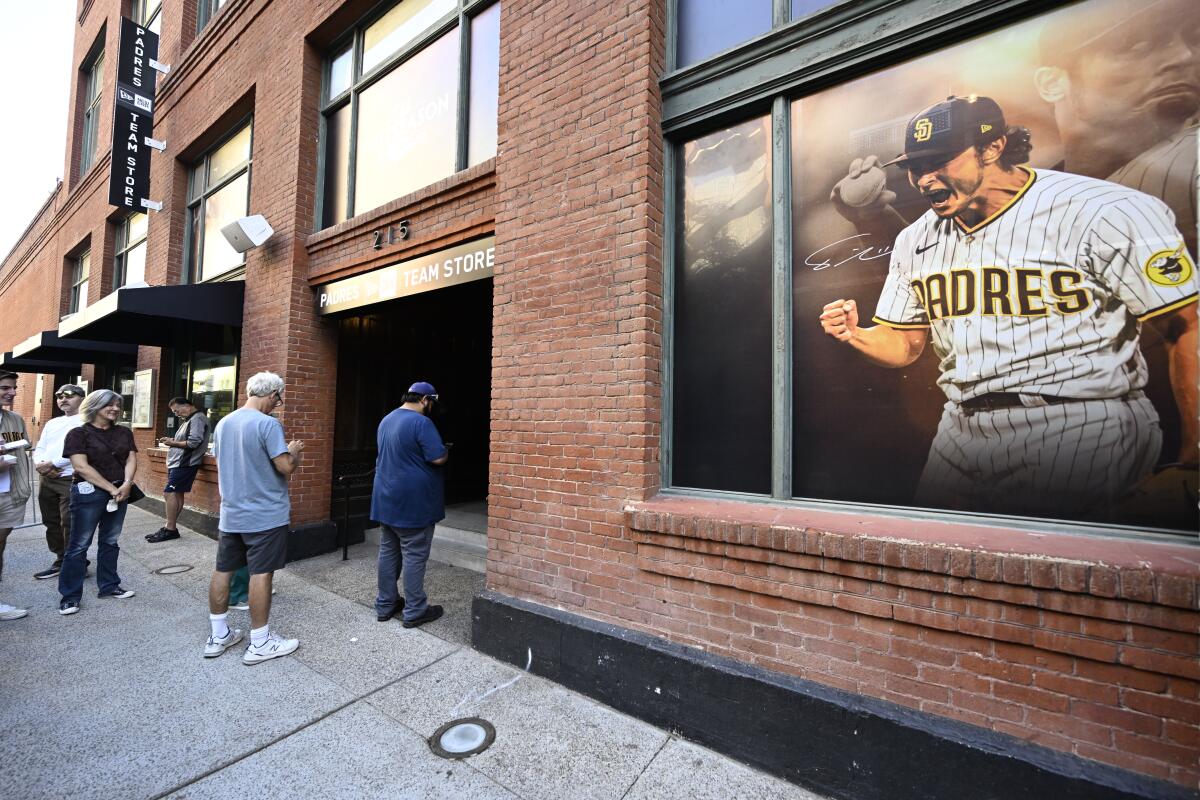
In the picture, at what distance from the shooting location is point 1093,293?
2289 millimetres

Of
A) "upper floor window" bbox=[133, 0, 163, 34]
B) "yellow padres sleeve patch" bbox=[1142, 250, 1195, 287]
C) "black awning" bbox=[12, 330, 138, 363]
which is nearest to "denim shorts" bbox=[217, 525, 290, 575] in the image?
"yellow padres sleeve patch" bbox=[1142, 250, 1195, 287]

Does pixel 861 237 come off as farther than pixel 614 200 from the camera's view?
No

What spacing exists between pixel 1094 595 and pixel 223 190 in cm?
1061

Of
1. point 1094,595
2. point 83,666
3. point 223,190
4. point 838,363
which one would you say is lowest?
point 83,666

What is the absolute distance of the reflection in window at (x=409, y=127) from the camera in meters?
5.31

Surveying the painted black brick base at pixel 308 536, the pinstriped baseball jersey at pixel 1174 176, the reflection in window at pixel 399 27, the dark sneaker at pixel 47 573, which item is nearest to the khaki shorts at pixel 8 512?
the dark sneaker at pixel 47 573

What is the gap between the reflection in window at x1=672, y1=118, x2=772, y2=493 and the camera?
316cm

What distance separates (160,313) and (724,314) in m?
6.37

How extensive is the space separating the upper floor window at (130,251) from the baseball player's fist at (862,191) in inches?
482

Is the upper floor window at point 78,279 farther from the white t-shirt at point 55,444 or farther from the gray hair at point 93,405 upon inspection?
the gray hair at point 93,405

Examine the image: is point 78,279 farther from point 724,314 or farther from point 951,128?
point 951,128

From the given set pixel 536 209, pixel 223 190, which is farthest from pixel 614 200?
pixel 223 190

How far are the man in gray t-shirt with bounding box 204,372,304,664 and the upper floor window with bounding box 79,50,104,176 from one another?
15.4m

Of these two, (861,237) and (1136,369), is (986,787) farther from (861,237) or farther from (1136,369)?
(861,237)
